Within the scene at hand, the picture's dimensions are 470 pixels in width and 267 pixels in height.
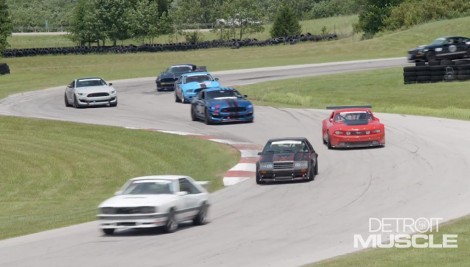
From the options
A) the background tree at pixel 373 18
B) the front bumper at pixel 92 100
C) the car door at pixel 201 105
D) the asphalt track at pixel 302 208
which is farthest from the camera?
the background tree at pixel 373 18

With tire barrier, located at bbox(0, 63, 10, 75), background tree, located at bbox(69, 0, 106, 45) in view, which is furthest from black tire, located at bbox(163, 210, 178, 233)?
background tree, located at bbox(69, 0, 106, 45)

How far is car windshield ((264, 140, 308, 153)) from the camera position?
27.1 meters

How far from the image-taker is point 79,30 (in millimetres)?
118188

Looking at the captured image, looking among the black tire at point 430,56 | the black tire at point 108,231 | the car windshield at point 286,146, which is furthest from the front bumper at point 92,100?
the black tire at point 108,231

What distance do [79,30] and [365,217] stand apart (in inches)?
3987

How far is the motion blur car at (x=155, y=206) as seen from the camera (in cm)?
1906

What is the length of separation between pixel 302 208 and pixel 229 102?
19.3m

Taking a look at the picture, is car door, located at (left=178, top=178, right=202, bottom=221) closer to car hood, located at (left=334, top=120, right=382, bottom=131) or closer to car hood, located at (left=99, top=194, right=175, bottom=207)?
car hood, located at (left=99, top=194, right=175, bottom=207)

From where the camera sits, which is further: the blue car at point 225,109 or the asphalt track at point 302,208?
the blue car at point 225,109

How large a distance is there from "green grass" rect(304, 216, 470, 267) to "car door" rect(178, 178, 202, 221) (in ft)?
15.8

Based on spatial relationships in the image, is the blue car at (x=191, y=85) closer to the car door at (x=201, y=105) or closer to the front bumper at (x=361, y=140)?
the car door at (x=201, y=105)

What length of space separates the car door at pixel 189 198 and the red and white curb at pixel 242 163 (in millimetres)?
6261

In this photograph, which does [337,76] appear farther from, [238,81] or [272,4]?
[272,4]

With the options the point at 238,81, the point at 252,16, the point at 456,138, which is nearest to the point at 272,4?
the point at 252,16
